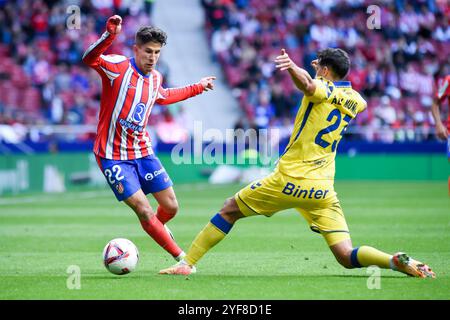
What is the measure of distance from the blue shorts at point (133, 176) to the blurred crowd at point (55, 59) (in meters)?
15.2

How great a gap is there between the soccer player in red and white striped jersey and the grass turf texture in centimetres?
69

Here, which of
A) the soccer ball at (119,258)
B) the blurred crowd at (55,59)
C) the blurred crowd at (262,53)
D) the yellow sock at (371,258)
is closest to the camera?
the yellow sock at (371,258)

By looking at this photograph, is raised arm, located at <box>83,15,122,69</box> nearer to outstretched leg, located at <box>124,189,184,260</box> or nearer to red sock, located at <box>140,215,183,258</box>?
outstretched leg, located at <box>124,189,184,260</box>

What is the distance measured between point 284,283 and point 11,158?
1466cm

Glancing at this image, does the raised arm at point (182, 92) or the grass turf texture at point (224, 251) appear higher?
the raised arm at point (182, 92)

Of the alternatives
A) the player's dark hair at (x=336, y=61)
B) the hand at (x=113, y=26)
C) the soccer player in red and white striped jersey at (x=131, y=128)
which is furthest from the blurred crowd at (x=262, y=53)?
the player's dark hair at (x=336, y=61)

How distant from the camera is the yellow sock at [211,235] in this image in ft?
28.2

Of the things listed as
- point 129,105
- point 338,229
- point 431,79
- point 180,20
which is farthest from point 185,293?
point 180,20

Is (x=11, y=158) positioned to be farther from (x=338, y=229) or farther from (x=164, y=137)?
(x=338, y=229)

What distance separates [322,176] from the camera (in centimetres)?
838

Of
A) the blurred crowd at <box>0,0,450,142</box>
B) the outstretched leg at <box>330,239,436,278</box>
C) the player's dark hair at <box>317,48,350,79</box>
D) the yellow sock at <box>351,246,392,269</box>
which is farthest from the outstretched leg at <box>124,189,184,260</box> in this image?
the blurred crowd at <box>0,0,450,142</box>

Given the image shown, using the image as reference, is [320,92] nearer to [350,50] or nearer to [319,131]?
[319,131]

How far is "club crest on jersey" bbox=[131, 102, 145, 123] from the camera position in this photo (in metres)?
9.16

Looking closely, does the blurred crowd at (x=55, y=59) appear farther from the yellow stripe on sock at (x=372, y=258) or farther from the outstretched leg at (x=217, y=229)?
the yellow stripe on sock at (x=372, y=258)
